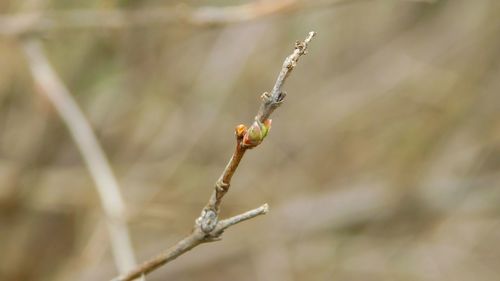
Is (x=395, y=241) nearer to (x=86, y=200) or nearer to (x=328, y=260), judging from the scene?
(x=328, y=260)

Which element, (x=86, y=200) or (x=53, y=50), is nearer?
(x=53, y=50)

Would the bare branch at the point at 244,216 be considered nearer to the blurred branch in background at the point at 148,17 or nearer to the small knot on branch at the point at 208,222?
the small knot on branch at the point at 208,222

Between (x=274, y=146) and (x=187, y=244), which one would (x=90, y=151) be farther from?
(x=274, y=146)

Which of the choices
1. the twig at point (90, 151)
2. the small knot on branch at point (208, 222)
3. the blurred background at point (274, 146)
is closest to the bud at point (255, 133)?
the small knot on branch at point (208, 222)

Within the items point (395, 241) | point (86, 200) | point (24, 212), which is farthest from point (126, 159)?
point (395, 241)

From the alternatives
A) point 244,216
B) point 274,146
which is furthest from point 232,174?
point 274,146

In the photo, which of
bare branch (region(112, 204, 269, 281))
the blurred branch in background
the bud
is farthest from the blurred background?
the bud
